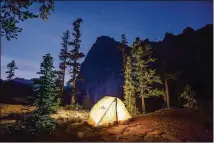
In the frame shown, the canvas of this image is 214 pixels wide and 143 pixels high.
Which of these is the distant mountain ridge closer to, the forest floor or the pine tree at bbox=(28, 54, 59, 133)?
the forest floor

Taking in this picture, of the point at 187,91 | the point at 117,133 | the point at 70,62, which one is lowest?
the point at 117,133

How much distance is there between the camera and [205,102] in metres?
13.2

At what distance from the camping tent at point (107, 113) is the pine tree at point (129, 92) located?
5.06m

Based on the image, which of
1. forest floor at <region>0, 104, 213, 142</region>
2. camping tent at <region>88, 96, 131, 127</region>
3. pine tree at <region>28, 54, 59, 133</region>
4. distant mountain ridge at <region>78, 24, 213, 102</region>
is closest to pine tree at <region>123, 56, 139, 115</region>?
distant mountain ridge at <region>78, 24, 213, 102</region>

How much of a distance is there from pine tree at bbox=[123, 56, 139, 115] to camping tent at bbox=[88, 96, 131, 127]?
5056mm

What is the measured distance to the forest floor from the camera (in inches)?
459

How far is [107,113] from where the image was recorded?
17.9m

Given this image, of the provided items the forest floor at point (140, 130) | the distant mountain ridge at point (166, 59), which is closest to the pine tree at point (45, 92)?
the forest floor at point (140, 130)

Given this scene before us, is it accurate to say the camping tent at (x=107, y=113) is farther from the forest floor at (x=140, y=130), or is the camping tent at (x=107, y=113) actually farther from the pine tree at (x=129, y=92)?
the pine tree at (x=129, y=92)

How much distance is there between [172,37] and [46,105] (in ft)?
149

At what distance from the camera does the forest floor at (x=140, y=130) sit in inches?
459

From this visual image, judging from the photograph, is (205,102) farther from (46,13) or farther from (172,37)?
(172,37)

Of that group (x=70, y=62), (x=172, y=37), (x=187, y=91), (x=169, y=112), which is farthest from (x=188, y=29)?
(x=169, y=112)

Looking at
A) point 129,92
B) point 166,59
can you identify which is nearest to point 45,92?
point 129,92
